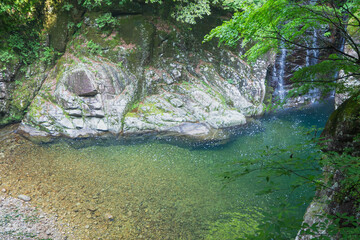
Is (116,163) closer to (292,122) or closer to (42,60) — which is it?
(42,60)

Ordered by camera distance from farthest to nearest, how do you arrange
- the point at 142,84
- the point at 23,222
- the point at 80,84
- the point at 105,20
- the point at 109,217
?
1. the point at 142,84
2. the point at 105,20
3. the point at 80,84
4. the point at 109,217
5. the point at 23,222

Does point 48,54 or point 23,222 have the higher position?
point 48,54

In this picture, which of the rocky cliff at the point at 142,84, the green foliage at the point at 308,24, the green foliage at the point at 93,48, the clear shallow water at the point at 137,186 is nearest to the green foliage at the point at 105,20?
the rocky cliff at the point at 142,84

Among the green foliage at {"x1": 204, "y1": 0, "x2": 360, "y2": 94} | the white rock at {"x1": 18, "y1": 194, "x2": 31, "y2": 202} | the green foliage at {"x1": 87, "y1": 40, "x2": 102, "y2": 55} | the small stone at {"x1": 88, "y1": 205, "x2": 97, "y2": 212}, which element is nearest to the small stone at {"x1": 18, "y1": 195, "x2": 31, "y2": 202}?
the white rock at {"x1": 18, "y1": 194, "x2": 31, "y2": 202}

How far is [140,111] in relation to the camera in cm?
973

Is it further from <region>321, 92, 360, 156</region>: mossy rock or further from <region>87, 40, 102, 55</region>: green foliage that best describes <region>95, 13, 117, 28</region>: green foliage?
<region>321, 92, 360, 156</region>: mossy rock

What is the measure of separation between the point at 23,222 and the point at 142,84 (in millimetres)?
7375

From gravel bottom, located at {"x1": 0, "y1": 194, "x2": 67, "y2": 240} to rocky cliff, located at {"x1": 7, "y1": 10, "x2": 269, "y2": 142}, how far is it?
412cm

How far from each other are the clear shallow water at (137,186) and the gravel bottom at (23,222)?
0.82 ft

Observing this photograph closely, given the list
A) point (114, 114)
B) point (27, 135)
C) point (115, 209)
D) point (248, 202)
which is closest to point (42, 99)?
point (27, 135)

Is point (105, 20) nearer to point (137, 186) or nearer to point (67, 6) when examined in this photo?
point (67, 6)

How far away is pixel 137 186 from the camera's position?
19.6 feet

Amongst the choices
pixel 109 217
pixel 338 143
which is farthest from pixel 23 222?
pixel 338 143

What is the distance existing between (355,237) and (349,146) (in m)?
2.14
